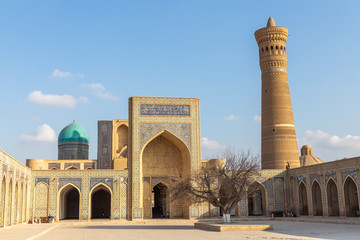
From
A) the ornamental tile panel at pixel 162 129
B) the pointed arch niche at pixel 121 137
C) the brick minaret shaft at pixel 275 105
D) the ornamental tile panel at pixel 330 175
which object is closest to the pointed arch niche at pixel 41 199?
the ornamental tile panel at pixel 162 129

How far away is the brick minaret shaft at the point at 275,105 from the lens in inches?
1106

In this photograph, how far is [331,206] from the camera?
65.4 feet

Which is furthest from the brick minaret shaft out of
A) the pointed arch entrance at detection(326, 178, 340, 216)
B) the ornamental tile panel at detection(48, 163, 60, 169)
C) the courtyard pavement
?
the ornamental tile panel at detection(48, 163, 60, 169)

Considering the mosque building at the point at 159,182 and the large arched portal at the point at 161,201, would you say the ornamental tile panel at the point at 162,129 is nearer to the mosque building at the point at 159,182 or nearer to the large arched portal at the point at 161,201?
the mosque building at the point at 159,182

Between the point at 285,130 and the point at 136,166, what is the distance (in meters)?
11.3

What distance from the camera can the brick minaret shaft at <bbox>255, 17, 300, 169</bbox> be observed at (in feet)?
92.2

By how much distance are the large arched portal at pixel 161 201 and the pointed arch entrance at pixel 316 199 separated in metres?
7.73

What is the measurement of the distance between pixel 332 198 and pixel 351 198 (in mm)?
1356

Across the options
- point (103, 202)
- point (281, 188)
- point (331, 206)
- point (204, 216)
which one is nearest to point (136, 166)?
point (204, 216)

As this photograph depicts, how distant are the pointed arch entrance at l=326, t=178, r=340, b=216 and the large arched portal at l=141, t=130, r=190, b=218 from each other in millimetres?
6962

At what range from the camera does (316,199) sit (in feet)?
70.2

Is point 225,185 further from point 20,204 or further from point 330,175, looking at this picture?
point 20,204

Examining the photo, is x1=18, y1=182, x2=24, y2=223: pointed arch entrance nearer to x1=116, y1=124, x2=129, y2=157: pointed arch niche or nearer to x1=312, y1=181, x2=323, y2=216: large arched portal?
x1=312, y1=181, x2=323, y2=216: large arched portal

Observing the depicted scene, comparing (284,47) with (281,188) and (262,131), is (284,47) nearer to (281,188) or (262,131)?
(262,131)
